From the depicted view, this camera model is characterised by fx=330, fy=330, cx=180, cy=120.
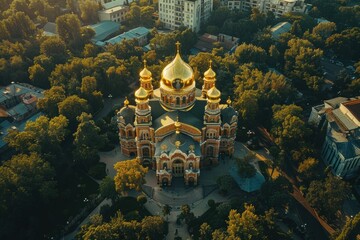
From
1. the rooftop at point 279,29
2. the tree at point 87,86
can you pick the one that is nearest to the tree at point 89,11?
the tree at point 87,86

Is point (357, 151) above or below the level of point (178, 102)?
below

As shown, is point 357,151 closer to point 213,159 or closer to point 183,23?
point 213,159

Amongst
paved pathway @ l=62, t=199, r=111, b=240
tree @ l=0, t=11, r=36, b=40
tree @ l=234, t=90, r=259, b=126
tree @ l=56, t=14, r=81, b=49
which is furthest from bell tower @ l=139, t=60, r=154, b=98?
tree @ l=0, t=11, r=36, b=40

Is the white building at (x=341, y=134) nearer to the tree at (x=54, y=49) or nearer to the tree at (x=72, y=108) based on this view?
the tree at (x=72, y=108)

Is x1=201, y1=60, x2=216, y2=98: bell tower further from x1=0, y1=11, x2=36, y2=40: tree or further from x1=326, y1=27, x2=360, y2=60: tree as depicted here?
x1=0, y1=11, x2=36, y2=40: tree

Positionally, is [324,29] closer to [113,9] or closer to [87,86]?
[113,9]

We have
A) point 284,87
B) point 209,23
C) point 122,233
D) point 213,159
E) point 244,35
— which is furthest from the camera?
point 209,23

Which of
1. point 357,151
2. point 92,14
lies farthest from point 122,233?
point 92,14

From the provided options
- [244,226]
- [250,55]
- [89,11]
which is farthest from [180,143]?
[89,11]
